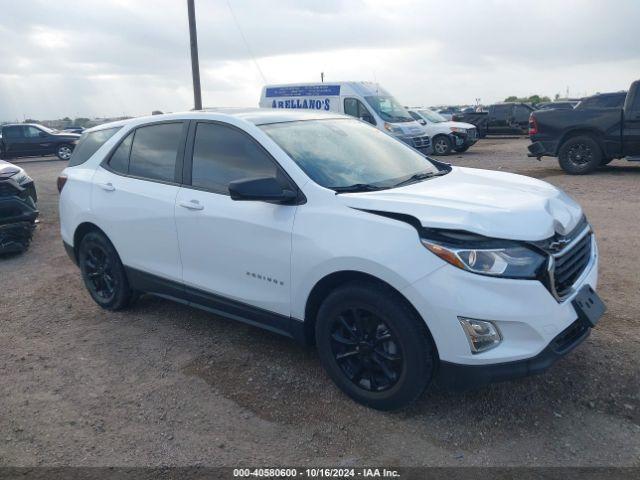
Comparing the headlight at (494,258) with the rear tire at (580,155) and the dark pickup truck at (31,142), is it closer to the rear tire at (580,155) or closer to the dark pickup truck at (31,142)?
the rear tire at (580,155)

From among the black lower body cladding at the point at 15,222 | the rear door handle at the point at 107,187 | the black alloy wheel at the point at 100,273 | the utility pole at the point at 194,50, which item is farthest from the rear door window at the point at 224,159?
the utility pole at the point at 194,50

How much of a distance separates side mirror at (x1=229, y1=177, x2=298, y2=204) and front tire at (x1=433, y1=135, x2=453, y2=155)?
52.1ft

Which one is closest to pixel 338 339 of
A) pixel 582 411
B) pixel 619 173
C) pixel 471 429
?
pixel 471 429

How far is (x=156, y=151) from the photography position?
14.9 feet

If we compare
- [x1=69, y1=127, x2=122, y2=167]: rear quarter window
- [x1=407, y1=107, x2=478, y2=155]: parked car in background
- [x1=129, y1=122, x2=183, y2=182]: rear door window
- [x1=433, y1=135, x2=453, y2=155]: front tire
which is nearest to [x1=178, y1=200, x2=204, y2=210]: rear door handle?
[x1=129, y1=122, x2=183, y2=182]: rear door window

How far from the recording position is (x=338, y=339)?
3.39 metres

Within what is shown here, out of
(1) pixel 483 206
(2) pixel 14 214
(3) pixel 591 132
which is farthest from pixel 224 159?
(3) pixel 591 132

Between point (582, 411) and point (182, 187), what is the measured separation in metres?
3.03

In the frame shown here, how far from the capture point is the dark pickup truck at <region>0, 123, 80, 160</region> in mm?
22609

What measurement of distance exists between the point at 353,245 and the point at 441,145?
16268 mm

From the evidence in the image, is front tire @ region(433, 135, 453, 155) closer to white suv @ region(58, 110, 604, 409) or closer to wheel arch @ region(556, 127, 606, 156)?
wheel arch @ region(556, 127, 606, 156)

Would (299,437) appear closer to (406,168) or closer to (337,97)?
(406,168)

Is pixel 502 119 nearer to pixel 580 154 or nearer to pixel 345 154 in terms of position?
pixel 580 154

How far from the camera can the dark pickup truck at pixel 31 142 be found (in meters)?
22.6
